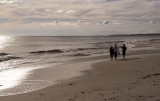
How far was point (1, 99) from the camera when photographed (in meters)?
8.79

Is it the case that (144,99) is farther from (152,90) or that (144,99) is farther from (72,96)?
(72,96)

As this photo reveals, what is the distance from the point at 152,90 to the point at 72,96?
3.02 m

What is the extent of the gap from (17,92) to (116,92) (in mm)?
4527

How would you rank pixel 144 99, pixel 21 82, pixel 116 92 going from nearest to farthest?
1. pixel 144 99
2. pixel 116 92
3. pixel 21 82

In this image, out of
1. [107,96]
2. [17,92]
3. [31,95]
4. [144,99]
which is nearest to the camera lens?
[144,99]

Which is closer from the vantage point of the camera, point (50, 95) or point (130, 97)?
point (130, 97)

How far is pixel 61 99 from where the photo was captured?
26.6 feet

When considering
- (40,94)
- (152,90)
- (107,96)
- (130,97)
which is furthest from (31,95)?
(152,90)

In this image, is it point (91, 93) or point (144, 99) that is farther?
point (91, 93)

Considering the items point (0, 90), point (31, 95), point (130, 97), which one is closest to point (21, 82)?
point (0, 90)

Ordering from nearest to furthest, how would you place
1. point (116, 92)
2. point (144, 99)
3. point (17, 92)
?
point (144, 99) < point (116, 92) < point (17, 92)

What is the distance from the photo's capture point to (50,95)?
8891mm

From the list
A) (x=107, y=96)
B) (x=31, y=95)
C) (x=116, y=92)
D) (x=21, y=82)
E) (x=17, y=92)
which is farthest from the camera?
(x=21, y=82)

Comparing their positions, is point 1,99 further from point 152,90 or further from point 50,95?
point 152,90
